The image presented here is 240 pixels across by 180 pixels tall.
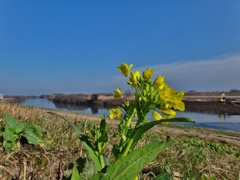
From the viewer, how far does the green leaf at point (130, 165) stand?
935 millimetres

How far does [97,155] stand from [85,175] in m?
0.18

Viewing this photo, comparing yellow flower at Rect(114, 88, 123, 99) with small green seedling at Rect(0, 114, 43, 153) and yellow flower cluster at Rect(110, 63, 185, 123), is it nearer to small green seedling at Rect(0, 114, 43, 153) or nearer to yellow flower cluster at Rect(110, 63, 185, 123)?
yellow flower cluster at Rect(110, 63, 185, 123)

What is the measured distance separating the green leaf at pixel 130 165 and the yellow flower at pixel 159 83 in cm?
26

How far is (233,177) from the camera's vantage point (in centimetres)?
206

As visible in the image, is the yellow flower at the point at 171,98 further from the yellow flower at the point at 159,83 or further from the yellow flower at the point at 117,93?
the yellow flower at the point at 117,93

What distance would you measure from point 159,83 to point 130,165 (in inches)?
14.1

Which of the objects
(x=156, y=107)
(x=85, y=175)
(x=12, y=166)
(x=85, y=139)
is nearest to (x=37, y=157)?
(x=12, y=166)

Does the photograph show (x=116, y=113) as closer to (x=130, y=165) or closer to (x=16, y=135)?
(x=130, y=165)

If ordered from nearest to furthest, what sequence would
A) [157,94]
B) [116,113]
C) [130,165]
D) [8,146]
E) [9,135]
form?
[130,165] → [157,94] → [116,113] → [8,146] → [9,135]

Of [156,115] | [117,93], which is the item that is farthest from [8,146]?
[156,115]

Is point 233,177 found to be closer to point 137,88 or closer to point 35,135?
point 137,88

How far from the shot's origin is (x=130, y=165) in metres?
0.94

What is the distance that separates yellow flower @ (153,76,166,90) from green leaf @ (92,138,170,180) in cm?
26

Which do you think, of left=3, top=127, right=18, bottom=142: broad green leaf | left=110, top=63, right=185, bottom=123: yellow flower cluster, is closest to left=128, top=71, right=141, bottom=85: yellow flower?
left=110, top=63, right=185, bottom=123: yellow flower cluster
